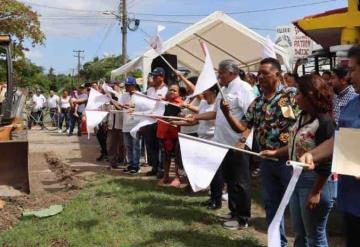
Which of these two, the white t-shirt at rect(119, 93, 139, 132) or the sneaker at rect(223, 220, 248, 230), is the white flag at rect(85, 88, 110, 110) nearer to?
the white t-shirt at rect(119, 93, 139, 132)

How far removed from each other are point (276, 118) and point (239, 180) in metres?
1.47

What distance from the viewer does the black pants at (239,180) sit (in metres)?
5.58

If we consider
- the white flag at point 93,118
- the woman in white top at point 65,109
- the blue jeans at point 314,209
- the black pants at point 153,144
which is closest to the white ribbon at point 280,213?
the blue jeans at point 314,209

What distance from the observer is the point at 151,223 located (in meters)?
5.70

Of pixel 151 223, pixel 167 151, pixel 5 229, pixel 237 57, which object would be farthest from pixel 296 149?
pixel 237 57

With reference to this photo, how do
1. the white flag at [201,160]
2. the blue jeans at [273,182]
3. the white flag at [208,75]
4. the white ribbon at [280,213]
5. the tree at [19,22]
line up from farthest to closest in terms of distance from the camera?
the tree at [19,22] < the white flag at [208,75] < the blue jeans at [273,182] < the white flag at [201,160] < the white ribbon at [280,213]

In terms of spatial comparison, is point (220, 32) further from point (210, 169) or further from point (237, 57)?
point (210, 169)

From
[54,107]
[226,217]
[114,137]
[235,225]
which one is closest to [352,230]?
[235,225]

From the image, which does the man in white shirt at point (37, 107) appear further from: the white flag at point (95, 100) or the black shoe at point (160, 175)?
the white flag at point (95, 100)

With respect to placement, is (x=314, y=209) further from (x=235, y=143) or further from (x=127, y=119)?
(x=127, y=119)

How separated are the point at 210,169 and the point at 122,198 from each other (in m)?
3.05

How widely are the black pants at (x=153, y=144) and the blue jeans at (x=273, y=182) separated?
446cm

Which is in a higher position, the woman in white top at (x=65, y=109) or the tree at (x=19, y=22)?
the tree at (x=19, y=22)

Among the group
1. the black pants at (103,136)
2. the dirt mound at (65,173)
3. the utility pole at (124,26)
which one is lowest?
the dirt mound at (65,173)
